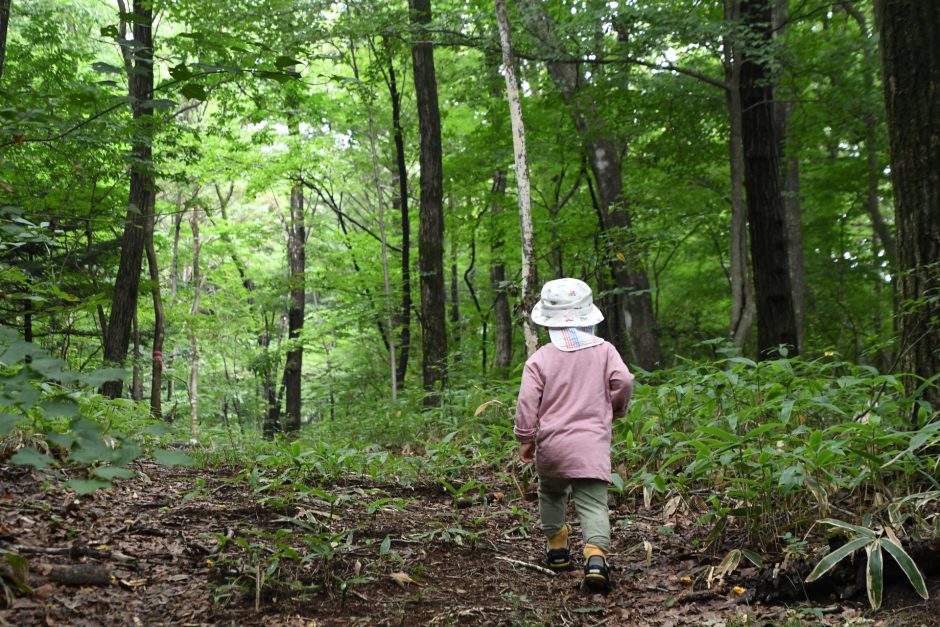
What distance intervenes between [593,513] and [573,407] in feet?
2.03

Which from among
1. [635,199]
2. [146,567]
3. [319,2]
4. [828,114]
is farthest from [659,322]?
[146,567]

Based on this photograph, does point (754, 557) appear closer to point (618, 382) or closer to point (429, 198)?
point (618, 382)

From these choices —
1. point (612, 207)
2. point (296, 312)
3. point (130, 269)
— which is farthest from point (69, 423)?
point (296, 312)

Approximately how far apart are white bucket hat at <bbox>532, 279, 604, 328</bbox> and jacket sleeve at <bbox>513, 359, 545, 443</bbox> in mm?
317

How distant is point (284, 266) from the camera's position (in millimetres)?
25797

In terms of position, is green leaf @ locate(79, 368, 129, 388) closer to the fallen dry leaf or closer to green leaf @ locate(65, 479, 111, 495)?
green leaf @ locate(65, 479, 111, 495)

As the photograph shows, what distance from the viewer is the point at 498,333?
55.4 feet

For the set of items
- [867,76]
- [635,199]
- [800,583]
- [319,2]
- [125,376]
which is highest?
[319,2]

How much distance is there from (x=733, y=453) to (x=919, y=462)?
105 centimetres

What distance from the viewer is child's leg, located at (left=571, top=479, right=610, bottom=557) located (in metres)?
3.71

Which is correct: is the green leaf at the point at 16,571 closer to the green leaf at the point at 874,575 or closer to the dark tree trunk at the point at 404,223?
the green leaf at the point at 874,575

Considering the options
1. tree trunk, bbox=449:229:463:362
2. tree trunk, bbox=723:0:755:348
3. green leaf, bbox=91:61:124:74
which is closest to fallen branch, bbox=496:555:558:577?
green leaf, bbox=91:61:124:74

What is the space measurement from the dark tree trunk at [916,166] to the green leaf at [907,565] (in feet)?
4.00

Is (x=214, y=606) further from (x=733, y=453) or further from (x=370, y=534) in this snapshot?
(x=733, y=453)
